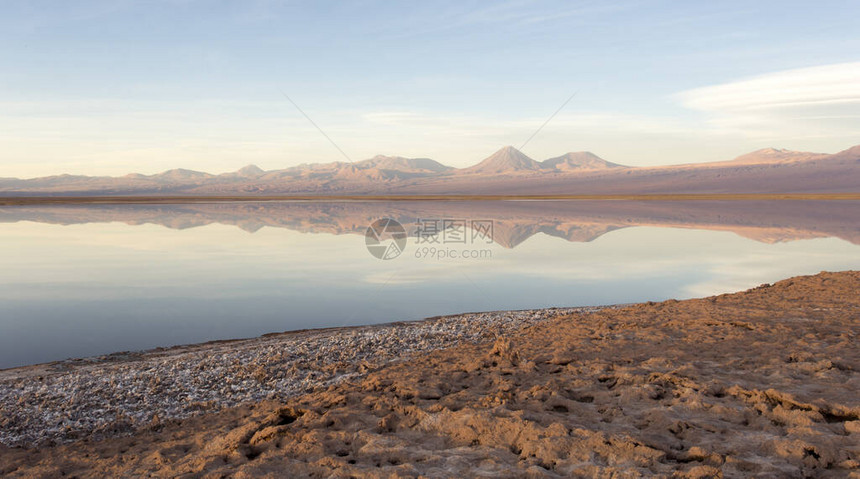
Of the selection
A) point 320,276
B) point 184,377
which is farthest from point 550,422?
point 320,276

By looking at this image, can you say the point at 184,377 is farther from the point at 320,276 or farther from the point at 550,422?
the point at 320,276

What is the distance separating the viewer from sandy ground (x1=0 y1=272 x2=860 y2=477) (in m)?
4.09

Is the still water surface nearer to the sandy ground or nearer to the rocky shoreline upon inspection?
the rocky shoreline

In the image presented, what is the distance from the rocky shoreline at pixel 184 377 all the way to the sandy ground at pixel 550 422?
373 mm

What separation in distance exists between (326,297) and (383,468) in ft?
33.8

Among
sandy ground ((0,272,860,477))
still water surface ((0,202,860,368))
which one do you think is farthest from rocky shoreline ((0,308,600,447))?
still water surface ((0,202,860,368))

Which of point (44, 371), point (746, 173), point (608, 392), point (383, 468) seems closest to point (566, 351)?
point (608, 392)

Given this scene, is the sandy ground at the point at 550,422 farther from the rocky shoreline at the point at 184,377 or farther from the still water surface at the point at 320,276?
the still water surface at the point at 320,276

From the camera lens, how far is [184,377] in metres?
7.54

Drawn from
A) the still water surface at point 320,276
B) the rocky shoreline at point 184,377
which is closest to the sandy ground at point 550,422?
the rocky shoreline at point 184,377

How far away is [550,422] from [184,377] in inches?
197

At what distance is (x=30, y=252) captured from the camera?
76.8 feet

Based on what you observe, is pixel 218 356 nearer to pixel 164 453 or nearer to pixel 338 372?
pixel 338 372

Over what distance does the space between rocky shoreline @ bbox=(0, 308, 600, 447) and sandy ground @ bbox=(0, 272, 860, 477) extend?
0.37 meters
